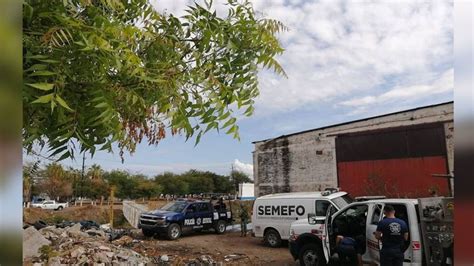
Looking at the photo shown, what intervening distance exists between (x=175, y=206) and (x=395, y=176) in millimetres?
9673

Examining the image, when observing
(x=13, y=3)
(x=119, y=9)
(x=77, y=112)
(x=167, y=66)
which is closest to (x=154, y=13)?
(x=119, y=9)

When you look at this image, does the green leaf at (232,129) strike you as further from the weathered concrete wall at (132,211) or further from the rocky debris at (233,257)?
the weathered concrete wall at (132,211)

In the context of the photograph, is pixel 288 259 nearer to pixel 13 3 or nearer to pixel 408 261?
pixel 408 261

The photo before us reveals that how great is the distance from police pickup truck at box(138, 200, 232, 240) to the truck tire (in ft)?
28.8

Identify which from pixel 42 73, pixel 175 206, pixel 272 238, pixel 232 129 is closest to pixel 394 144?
pixel 272 238

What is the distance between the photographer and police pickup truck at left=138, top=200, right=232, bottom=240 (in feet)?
55.0

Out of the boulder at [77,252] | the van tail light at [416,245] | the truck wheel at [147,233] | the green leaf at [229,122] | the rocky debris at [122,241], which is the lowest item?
the truck wheel at [147,233]

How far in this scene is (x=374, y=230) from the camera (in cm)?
719

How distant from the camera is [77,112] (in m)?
1.29

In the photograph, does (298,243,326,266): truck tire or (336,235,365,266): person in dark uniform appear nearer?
(336,235,365,266): person in dark uniform

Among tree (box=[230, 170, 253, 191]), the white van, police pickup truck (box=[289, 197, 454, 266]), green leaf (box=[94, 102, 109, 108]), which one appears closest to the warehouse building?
tree (box=[230, 170, 253, 191])

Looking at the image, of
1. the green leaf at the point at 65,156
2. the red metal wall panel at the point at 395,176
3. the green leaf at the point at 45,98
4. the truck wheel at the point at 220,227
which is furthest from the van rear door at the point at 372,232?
the truck wheel at the point at 220,227

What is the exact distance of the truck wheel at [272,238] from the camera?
14062 mm

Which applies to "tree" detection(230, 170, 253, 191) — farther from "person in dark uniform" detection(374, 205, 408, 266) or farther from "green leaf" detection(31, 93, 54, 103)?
"green leaf" detection(31, 93, 54, 103)
